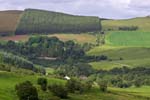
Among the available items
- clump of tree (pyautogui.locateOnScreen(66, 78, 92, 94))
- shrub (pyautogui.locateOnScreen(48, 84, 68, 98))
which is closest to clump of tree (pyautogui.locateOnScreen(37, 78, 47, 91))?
shrub (pyautogui.locateOnScreen(48, 84, 68, 98))

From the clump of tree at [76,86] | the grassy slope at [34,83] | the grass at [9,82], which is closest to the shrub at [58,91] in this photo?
the grassy slope at [34,83]

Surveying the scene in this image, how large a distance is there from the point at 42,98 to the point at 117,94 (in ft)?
122

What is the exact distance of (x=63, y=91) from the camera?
110312mm

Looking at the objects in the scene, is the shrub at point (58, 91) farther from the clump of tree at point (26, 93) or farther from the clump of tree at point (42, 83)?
the clump of tree at point (26, 93)

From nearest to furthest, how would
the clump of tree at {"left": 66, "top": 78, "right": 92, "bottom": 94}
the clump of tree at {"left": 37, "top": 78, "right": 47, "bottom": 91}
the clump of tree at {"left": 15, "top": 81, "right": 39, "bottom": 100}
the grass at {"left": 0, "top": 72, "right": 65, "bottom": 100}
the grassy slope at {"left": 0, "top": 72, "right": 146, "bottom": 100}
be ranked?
the clump of tree at {"left": 15, "top": 81, "right": 39, "bottom": 100}, the grass at {"left": 0, "top": 72, "right": 65, "bottom": 100}, the grassy slope at {"left": 0, "top": 72, "right": 146, "bottom": 100}, the clump of tree at {"left": 37, "top": 78, "right": 47, "bottom": 91}, the clump of tree at {"left": 66, "top": 78, "right": 92, "bottom": 94}

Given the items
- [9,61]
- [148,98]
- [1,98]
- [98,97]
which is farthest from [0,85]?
[9,61]

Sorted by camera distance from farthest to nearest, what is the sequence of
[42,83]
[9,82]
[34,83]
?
[34,83] < [9,82] < [42,83]

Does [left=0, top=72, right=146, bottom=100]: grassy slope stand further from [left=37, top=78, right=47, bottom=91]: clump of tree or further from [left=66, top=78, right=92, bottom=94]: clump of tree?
[left=37, top=78, right=47, bottom=91]: clump of tree

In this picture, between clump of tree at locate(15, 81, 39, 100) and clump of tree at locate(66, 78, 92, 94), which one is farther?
clump of tree at locate(66, 78, 92, 94)

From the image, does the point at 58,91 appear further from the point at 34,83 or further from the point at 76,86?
the point at 76,86

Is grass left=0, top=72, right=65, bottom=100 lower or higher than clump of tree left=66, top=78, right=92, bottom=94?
higher

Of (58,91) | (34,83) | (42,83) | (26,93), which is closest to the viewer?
(26,93)

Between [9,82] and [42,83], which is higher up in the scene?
[9,82]

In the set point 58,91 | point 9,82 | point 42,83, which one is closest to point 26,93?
point 58,91
